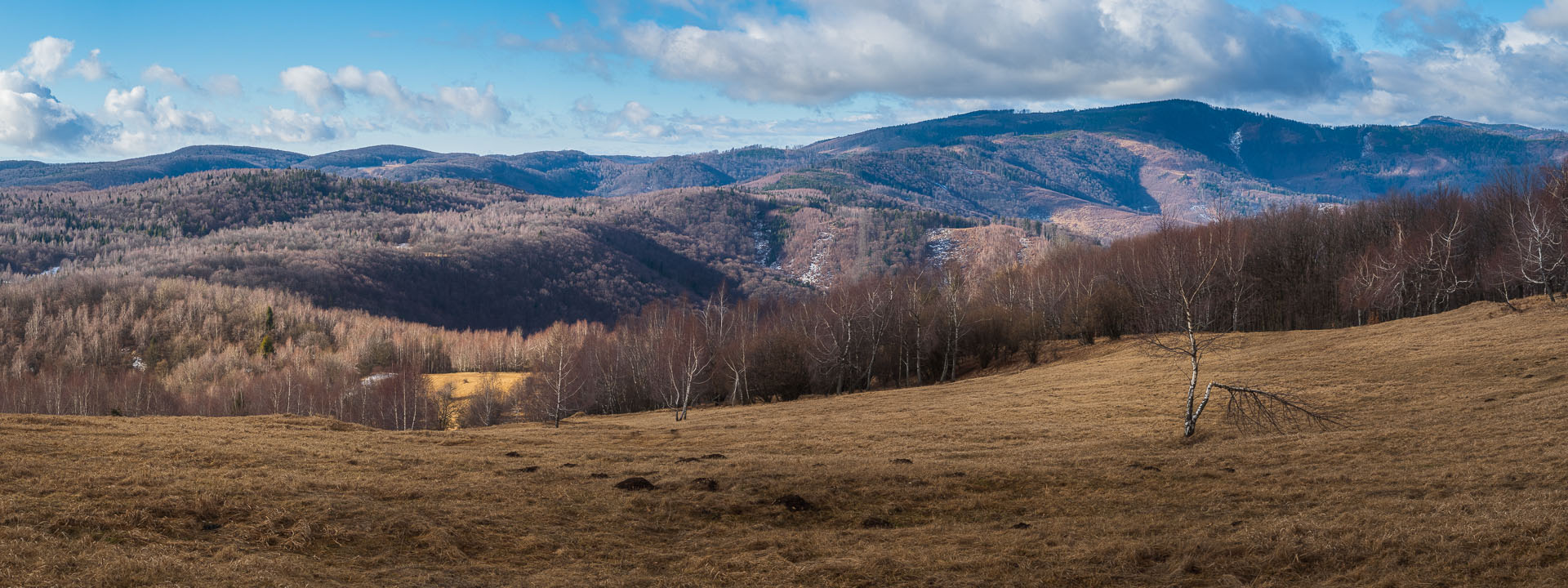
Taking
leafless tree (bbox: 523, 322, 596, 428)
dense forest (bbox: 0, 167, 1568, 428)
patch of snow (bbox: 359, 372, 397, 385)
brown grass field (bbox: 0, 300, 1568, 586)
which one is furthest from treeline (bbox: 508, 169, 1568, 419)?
patch of snow (bbox: 359, 372, 397, 385)

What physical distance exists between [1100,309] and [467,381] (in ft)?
334

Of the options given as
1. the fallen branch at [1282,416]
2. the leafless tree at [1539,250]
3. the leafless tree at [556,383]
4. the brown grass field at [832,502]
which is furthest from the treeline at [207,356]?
the leafless tree at [1539,250]

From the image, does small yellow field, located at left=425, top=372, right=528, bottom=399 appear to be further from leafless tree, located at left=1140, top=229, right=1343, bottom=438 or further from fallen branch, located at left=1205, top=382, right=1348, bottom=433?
fallen branch, located at left=1205, top=382, right=1348, bottom=433

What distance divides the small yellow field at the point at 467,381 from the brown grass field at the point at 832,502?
9441 centimetres

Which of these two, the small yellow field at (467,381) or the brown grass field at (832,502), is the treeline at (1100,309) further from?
the brown grass field at (832,502)

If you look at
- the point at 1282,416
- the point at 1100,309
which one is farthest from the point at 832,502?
the point at 1100,309

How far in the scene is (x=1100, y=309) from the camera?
86938 mm

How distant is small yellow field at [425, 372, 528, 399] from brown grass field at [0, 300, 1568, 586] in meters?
94.4

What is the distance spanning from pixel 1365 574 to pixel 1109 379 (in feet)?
125

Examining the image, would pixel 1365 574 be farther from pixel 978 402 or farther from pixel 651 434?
pixel 978 402

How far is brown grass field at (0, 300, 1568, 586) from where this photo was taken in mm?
14555

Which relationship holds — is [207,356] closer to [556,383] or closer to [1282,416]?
[556,383]

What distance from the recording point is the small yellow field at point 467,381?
125500 mm

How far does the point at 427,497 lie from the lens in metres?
20.0
